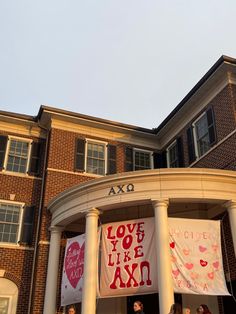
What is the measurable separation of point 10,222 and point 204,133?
340 inches

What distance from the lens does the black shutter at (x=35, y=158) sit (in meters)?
16.8

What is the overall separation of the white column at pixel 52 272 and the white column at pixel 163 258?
14.4 feet

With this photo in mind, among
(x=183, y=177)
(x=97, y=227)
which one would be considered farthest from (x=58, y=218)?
(x=183, y=177)

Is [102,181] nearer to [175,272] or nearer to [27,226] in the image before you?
[175,272]

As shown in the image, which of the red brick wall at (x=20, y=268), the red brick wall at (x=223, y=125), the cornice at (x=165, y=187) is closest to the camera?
the cornice at (x=165, y=187)

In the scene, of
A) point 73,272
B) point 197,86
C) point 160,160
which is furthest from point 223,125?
point 73,272

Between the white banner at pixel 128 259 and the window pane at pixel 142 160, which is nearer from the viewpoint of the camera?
the white banner at pixel 128 259

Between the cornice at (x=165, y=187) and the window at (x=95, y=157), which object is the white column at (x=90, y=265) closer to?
the cornice at (x=165, y=187)

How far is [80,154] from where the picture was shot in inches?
679

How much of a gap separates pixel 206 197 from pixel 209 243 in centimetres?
138

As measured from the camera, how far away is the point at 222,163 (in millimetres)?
14656

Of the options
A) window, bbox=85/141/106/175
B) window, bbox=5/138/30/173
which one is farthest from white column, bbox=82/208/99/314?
window, bbox=5/138/30/173

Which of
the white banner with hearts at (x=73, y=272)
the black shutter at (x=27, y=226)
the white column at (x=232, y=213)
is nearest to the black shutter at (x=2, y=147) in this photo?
the black shutter at (x=27, y=226)

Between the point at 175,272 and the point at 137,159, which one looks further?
the point at 137,159
